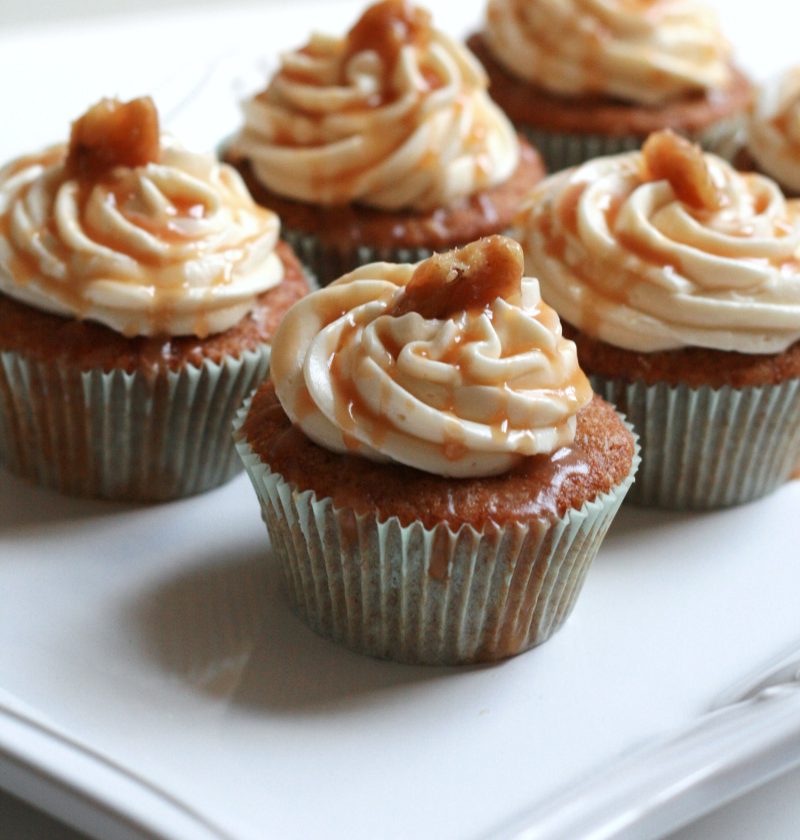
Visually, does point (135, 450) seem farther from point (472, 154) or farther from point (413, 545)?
point (472, 154)

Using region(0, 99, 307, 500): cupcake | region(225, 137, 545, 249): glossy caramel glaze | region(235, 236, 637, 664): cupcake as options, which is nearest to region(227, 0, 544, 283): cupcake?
region(225, 137, 545, 249): glossy caramel glaze

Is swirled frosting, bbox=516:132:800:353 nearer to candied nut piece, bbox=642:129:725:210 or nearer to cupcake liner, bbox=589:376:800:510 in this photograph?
candied nut piece, bbox=642:129:725:210

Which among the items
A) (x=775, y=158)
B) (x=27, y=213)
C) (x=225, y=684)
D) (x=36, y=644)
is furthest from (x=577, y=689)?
(x=775, y=158)

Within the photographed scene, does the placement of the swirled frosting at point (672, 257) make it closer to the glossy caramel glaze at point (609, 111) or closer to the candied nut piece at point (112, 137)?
the candied nut piece at point (112, 137)

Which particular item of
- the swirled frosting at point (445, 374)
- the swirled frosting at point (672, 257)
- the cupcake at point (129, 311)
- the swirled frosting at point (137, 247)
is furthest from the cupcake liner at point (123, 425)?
the swirled frosting at point (672, 257)

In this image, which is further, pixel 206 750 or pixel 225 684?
pixel 225 684

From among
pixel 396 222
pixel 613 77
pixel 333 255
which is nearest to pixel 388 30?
pixel 396 222
